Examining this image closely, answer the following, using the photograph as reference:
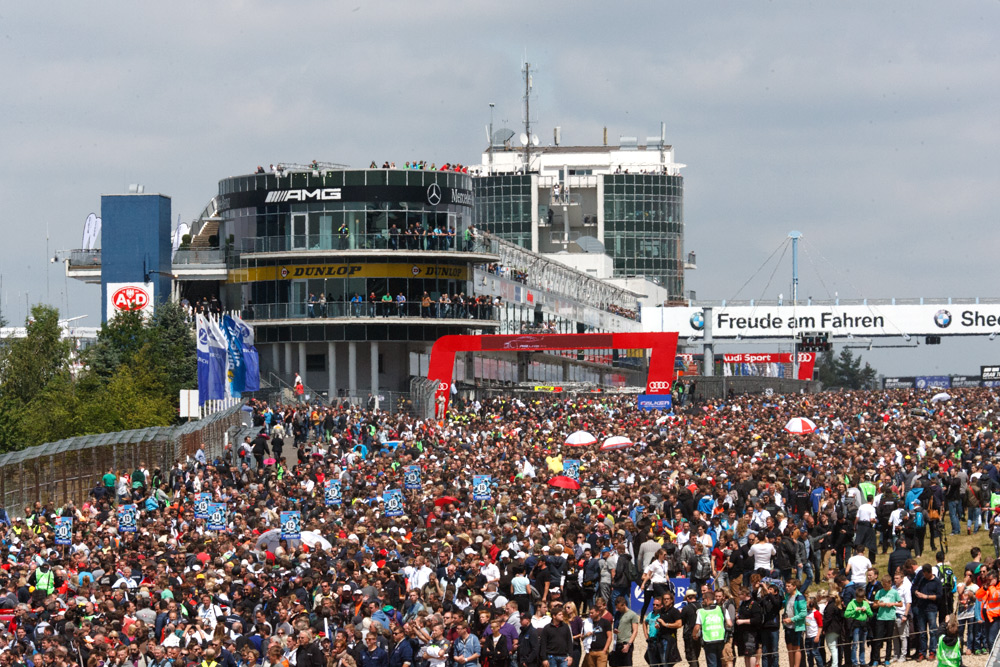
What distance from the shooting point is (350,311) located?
6838cm

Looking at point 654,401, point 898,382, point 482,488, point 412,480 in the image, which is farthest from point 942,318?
point 482,488

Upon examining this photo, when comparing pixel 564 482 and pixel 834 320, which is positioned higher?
pixel 834 320

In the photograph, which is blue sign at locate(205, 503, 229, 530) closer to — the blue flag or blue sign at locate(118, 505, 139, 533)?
blue sign at locate(118, 505, 139, 533)

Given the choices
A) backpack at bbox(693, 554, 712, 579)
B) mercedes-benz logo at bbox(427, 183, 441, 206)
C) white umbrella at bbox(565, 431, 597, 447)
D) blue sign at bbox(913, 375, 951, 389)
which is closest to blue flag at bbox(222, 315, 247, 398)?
white umbrella at bbox(565, 431, 597, 447)

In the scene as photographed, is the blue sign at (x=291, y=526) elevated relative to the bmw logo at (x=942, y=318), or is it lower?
lower

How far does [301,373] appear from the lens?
229 ft

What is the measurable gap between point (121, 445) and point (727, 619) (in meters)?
22.4

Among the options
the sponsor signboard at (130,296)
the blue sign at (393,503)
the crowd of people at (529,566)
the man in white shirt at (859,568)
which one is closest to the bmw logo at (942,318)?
the sponsor signboard at (130,296)

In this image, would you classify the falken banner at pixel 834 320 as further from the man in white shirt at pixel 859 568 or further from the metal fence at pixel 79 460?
the man in white shirt at pixel 859 568

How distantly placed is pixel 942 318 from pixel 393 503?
91781mm

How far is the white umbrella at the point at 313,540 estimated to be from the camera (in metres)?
22.2

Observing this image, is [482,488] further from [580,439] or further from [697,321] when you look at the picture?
[697,321]

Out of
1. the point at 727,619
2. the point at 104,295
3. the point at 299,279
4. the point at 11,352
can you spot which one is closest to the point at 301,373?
the point at 299,279

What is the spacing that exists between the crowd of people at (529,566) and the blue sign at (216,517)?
0.11m
